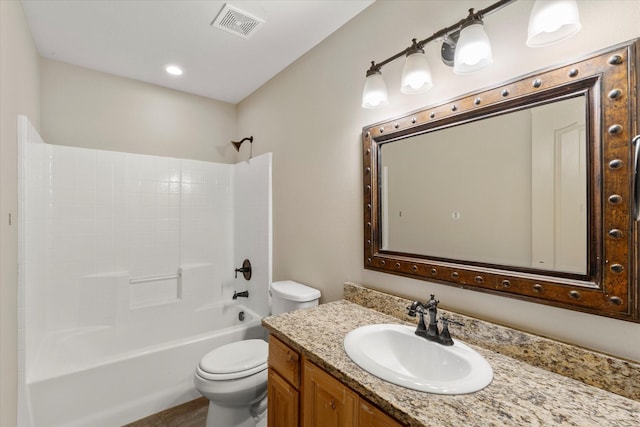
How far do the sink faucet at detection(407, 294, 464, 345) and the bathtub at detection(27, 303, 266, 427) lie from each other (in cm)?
164

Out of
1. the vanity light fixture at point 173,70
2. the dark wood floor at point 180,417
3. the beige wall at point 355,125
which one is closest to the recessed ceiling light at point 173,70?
the vanity light fixture at point 173,70

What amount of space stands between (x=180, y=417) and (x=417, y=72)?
2.55 meters

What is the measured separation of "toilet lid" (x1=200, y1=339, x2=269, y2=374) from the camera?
1.68 meters

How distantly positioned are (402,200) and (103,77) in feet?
8.78

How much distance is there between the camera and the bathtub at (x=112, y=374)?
171cm

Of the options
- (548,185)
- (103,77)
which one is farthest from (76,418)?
(548,185)

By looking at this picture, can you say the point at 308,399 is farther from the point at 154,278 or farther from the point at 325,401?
the point at 154,278

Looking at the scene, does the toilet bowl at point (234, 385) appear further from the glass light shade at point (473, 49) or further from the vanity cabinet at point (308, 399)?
the glass light shade at point (473, 49)

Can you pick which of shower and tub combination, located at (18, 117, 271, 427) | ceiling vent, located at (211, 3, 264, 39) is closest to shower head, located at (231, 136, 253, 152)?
shower and tub combination, located at (18, 117, 271, 427)

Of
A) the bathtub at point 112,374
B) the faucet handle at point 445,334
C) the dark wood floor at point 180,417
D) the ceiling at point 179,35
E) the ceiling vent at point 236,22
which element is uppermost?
the ceiling at point 179,35

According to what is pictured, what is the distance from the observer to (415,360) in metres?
1.13

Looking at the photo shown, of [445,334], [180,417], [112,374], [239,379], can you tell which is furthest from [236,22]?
[180,417]

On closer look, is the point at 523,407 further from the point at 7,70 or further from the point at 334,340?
the point at 7,70

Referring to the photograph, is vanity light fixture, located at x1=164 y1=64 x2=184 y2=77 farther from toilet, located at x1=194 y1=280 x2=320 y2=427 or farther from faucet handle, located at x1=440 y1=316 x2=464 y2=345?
faucet handle, located at x1=440 y1=316 x2=464 y2=345
